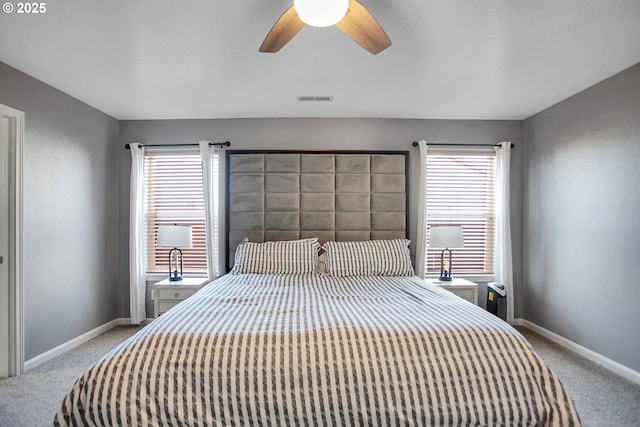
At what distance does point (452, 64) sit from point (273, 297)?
2204mm

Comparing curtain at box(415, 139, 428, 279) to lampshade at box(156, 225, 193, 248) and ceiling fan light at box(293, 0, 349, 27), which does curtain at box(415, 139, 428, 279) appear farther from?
lampshade at box(156, 225, 193, 248)

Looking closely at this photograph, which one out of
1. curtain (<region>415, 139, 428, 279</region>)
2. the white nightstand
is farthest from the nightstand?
the white nightstand

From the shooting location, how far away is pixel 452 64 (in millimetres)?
2436

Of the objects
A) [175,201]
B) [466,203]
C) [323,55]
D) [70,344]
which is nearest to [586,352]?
[466,203]

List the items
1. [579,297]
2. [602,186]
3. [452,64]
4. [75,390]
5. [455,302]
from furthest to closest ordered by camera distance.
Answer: [579,297] < [602,186] < [452,64] < [455,302] < [75,390]

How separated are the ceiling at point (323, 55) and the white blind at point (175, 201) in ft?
2.24

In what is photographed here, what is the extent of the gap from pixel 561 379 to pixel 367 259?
177cm

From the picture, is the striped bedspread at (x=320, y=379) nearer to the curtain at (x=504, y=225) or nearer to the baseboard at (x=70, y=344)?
the baseboard at (x=70, y=344)

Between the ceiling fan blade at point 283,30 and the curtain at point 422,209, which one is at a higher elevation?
the ceiling fan blade at point 283,30

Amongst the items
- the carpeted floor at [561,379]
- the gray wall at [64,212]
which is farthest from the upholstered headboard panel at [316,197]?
the carpeted floor at [561,379]

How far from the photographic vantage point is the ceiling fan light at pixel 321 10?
1.43 meters

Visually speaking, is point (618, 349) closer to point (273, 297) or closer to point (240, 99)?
point (273, 297)

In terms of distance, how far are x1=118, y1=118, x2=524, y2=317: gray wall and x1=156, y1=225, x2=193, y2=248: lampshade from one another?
0.75 meters

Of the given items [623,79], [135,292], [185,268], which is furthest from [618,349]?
[135,292]
